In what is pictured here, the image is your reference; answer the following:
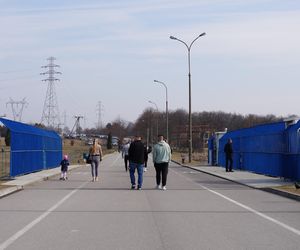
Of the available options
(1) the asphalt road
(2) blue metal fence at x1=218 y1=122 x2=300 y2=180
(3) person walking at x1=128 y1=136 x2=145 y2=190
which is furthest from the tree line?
(1) the asphalt road

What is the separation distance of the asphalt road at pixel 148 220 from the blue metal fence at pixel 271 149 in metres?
4.91

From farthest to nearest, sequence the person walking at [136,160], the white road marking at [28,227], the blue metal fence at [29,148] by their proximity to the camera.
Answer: the blue metal fence at [29,148]
the person walking at [136,160]
the white road marking at [28,227]

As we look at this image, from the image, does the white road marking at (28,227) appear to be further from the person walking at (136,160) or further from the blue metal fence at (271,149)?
the blue metal fence at (271,149)

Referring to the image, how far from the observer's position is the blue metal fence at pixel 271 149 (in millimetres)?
23225

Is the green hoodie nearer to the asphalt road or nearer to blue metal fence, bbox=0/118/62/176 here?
the asphalt road

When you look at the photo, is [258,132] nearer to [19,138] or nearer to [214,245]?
[19,138]

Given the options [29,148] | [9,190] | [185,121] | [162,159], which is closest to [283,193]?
[162,159]

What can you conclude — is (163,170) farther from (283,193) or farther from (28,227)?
(28,227)

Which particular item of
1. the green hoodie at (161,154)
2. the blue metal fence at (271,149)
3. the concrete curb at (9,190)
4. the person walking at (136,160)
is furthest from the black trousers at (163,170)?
the blue metal fence at (271,149)

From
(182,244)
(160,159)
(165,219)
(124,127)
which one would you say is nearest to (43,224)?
(165,219)

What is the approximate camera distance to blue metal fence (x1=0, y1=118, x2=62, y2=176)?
1015 inches

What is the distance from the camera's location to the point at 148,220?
1213 centimetres

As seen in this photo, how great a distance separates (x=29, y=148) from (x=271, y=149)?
39.1 ft

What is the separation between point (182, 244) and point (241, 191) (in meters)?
11.2
